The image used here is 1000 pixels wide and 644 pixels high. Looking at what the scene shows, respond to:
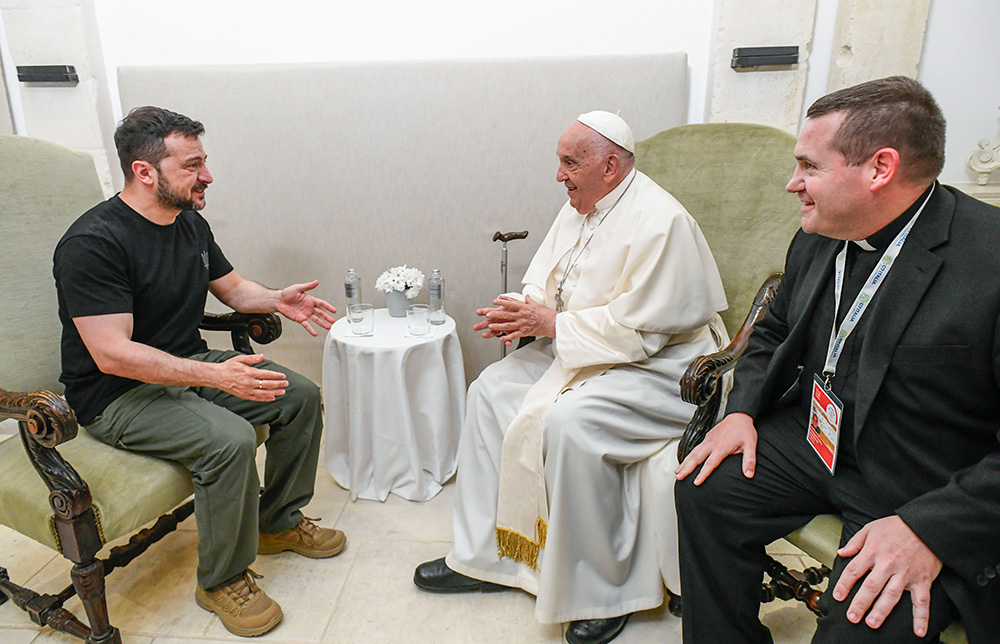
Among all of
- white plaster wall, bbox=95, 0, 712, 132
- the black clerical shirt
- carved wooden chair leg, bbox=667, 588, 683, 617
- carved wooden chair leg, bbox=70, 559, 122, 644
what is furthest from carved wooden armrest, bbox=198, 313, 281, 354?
the black clerical shirt

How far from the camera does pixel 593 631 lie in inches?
76.9

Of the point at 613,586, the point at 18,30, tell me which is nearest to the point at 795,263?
the point at 613,586

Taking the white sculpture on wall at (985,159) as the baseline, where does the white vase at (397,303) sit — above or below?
below

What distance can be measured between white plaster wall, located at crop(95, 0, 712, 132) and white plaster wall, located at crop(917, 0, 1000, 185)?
0.97m

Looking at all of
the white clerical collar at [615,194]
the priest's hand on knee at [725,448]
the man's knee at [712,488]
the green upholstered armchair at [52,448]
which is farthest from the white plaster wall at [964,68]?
→ the green upholstered armchair at [52,448]

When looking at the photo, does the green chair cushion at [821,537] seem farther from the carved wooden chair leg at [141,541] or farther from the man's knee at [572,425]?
the carved wooden chair leg at [141,541]

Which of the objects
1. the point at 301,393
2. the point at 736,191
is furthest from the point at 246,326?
the point at 736,191

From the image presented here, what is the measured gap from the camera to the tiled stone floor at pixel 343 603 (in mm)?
2000

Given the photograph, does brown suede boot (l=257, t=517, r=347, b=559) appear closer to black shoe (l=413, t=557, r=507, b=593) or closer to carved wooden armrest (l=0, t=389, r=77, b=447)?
black shoe (l=413, t=557, r=507, b=593)

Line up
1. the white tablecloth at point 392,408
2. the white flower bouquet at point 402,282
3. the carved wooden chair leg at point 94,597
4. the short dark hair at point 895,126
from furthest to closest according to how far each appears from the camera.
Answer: the white flower bouquet at point 402,282
the white tablecloth at point 392,408
the carved wooden chair leg at point 94,597
the short dark hair at point 895,126

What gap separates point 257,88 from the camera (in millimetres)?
3133

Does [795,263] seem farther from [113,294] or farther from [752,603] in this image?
[113,294]

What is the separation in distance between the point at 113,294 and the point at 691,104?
257 cm

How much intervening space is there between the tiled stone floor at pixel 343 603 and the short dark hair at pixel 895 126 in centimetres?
147
